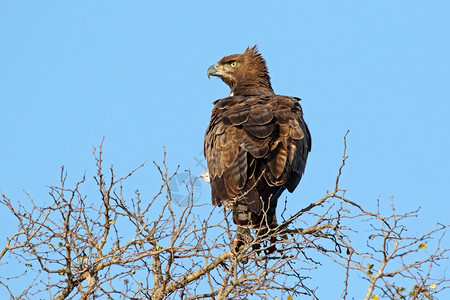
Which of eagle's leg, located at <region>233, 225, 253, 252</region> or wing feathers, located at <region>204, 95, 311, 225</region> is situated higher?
wing feathers, located at <region>204, 95, 311, 225</region>

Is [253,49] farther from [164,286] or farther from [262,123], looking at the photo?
Result: [164,286]

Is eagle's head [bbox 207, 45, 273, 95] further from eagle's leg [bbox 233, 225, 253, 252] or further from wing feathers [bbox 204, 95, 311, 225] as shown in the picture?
eagle's leg [bbox 233, 225, 253, 252]

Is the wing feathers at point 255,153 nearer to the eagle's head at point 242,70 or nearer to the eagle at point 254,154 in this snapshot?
the eagle at point 254,154

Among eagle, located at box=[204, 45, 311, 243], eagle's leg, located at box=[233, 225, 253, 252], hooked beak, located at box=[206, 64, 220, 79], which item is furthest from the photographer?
hooked beak, located at box=[206, 64, 220, 79]

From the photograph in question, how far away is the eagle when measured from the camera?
716cm

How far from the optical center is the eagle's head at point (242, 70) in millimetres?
10820

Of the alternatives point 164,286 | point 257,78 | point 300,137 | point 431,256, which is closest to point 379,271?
point 431,256

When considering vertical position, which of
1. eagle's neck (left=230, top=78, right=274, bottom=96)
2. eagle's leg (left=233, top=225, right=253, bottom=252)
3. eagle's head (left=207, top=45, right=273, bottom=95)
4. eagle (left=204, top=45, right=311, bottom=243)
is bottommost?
eagle's leg (left=233, top=225, right=253, bottom=252)

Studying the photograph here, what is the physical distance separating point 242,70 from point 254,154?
150 inches

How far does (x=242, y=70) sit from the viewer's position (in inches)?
432

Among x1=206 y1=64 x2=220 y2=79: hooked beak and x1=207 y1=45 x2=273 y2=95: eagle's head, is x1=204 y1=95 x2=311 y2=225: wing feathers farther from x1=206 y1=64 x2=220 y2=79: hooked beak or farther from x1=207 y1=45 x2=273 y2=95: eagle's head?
x1=206 y1=64 x2=220 y2=79: hooked beak

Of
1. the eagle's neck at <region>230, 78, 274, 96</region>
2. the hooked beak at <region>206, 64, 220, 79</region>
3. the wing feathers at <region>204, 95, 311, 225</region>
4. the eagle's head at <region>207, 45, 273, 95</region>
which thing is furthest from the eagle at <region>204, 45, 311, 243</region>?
the hooked beak at <region>206, 64, 220, 79</region>

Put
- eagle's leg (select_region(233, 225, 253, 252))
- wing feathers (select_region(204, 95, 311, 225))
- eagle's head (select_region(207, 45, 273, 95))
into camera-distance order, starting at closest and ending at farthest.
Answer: eagle's leg (select_region(233, 225, 253, 252)), wing feathers (select_region(204, 95, 311, 225)), eagle's head (select_region(207, 45, 273, 95))

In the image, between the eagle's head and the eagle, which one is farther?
the eagle's head
